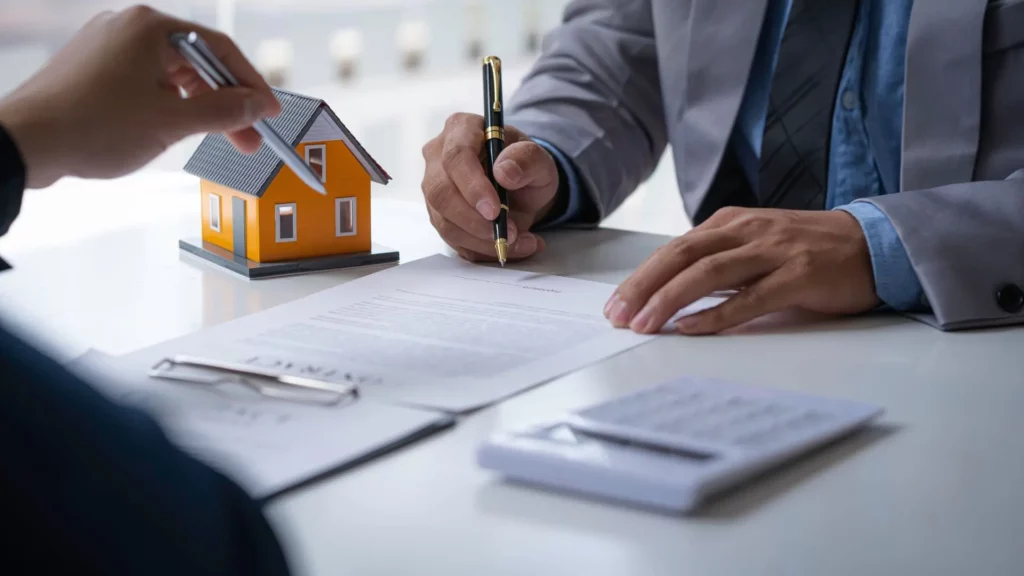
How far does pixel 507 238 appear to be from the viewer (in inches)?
43.9

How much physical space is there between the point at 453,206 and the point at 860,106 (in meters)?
0.53

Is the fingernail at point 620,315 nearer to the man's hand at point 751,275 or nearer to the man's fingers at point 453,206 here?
the man's hand at point 751,275

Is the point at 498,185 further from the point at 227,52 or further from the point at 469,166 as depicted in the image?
the point at 227,52

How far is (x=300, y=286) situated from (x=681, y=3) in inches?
25.6

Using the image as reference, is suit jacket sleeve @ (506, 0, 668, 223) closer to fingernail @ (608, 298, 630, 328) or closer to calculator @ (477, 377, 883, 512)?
fingernail @ (608, 298, 630, 328)

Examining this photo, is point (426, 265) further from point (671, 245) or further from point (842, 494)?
point (842, 494)

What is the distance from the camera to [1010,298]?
37.2 inches

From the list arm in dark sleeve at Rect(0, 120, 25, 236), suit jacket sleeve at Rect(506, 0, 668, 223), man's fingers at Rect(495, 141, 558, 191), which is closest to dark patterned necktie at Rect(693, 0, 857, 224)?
suit jacket sleeve at Rect(506, 0, 668, 223)

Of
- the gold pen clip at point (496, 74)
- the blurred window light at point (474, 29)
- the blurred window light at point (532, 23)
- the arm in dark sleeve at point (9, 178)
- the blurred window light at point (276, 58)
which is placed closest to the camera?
the arm in dark sleeve at point (9, 178)

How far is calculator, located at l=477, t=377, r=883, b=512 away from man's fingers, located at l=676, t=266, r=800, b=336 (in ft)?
0.66

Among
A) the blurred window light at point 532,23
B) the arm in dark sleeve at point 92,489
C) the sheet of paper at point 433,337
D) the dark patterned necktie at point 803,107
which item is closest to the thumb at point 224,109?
the sheet of paper at point 433,337

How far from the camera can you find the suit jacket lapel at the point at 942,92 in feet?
3.74

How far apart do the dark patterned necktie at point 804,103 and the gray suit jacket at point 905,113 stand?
0.15 feet

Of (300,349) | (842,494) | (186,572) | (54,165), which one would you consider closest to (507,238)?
(300,349)
